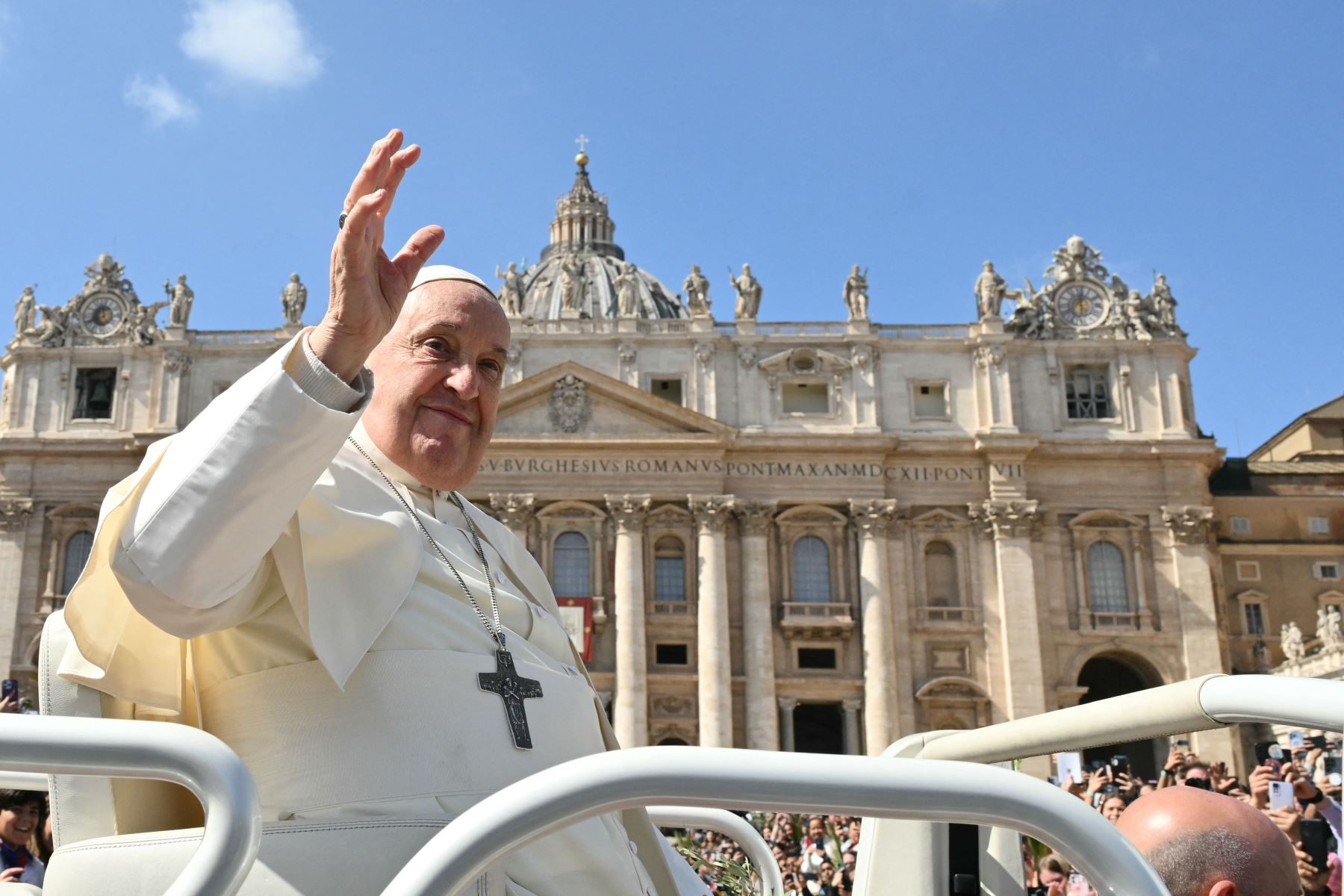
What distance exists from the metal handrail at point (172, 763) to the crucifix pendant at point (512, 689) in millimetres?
913

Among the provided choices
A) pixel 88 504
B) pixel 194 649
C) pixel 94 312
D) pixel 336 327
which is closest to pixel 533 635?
pixel 194 649

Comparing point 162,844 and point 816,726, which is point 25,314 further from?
point 162,844

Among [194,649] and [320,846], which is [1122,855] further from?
[194,649]

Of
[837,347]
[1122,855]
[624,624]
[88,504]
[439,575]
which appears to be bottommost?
[1122,855]

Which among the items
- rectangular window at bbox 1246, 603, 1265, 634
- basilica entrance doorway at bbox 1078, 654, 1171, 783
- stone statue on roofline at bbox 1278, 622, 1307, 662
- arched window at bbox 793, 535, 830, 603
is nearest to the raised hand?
stone statue on roofline at bbox 1278, 622, 1307, 662

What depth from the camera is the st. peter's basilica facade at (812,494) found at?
34.9 meters

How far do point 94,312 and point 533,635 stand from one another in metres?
40.7

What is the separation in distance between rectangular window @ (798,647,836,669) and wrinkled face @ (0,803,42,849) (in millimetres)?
30503

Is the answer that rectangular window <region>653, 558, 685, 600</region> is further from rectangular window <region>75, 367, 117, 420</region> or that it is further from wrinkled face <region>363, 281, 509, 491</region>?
wrinkled face <region>363, 281, 509, 491</region>

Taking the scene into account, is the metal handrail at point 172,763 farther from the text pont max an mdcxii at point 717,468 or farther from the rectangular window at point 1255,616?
the rectangular window at point 1255,616

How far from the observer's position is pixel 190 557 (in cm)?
232

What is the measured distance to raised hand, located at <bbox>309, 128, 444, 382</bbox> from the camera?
2.45m

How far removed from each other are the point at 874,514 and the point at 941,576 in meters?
2.64

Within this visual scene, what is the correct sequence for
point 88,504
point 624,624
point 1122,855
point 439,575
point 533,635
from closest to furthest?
1. point 1122,855
2. point 439,575
3. point 533,635
4. point 624,624
5. point 88,504
